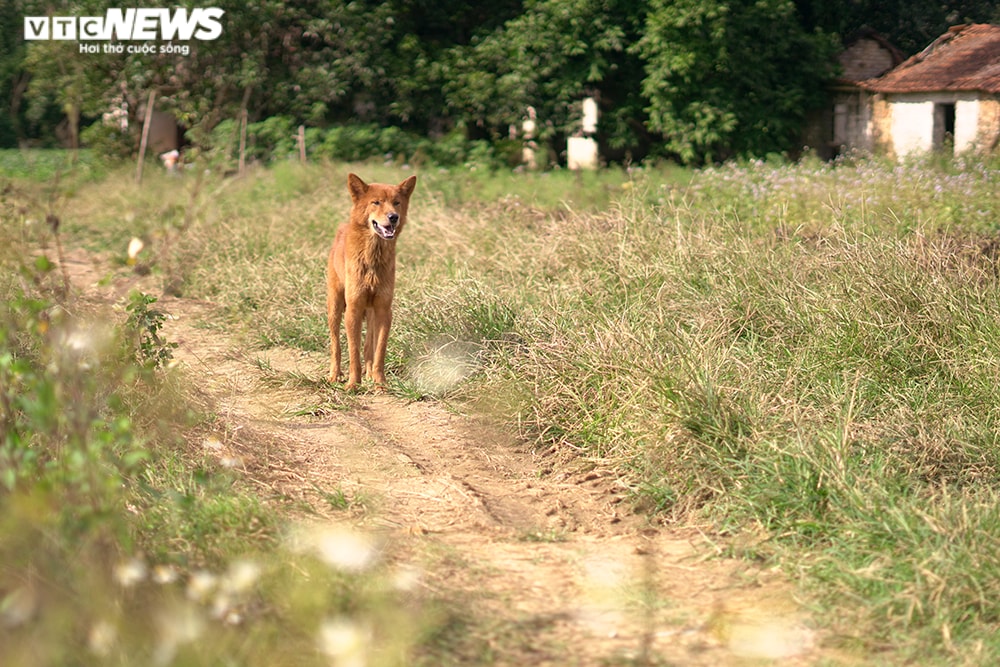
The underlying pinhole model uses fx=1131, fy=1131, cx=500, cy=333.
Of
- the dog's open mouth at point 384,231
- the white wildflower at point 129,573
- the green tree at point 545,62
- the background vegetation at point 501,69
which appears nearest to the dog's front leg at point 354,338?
the dog's open mouth at point 384,231

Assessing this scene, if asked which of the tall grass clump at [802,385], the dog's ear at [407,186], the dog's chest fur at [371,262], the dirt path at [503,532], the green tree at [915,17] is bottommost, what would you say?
the dirt path at [503,532]

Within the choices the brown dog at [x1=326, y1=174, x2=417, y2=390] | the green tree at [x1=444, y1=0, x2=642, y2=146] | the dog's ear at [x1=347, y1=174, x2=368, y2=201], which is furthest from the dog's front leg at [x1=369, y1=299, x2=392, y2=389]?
the green tree at [x1=444, y1=0, x2=642, y2=146]

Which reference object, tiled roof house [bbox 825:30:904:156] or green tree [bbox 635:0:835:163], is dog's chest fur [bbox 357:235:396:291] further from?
tiled roof house [bbox 825:30:904:156]

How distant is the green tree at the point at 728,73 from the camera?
77.4 ft

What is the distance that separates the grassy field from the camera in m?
3.92

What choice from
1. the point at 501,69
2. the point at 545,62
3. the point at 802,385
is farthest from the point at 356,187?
the point at 501,69

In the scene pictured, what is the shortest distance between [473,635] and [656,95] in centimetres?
2183

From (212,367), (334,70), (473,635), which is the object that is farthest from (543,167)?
(473,635)

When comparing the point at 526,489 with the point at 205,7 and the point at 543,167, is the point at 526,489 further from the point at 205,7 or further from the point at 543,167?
the point at 205,7

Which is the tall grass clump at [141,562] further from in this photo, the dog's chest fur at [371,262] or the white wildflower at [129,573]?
the dog's chest fur at [371,262]

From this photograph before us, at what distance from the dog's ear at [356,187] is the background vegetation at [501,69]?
1662cm

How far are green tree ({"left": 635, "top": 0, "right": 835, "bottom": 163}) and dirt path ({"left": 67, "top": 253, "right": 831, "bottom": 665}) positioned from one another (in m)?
17.9

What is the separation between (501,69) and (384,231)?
19.0 m

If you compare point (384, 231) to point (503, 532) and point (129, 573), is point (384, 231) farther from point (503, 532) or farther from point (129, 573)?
point (129, 573)
